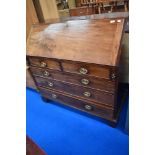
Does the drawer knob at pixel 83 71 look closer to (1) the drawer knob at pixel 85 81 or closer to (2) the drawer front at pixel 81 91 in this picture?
(1) the drawer knob at pixel 85 81

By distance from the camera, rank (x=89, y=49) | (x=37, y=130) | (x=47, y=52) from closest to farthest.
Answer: (x=89, y=49) → (x=47, y=52) → (x=37, y=130)

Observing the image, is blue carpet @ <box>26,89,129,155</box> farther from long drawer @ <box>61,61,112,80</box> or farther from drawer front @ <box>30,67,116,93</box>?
long drawer @ <box>61,61,112,80</box>

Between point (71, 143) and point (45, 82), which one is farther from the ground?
point (45, 82)

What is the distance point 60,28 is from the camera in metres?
1.45

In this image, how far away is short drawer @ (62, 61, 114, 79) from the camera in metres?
1.15

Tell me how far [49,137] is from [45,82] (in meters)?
0.58

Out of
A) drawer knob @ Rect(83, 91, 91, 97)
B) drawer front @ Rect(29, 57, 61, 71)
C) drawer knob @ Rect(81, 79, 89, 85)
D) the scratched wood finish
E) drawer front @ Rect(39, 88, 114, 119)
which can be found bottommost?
drawer front @ Rect(39, 88, 114, 119)

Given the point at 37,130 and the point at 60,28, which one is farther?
the point at 37,130

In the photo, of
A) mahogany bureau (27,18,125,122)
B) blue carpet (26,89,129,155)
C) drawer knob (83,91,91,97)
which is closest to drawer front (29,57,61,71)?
mahogany bureau (27,18,125,122)

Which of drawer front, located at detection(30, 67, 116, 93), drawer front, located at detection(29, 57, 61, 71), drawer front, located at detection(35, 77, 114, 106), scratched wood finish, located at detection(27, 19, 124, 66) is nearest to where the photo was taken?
scratched wood finish, located at detection(27, 19, 124, 66)

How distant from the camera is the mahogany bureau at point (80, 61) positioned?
1127 millimetres
